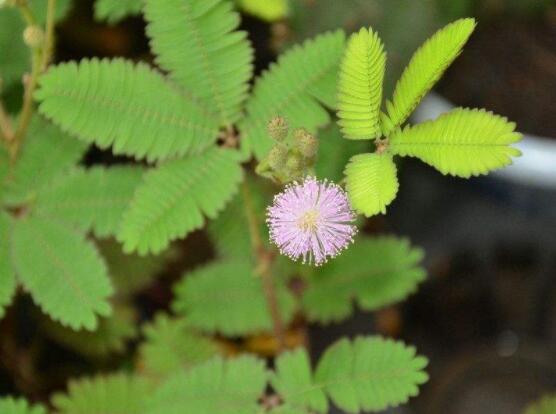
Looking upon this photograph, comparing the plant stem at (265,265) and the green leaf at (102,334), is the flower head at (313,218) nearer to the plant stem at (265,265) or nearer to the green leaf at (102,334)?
the plant stem at (265,265)

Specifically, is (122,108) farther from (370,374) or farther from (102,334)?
(102,334)

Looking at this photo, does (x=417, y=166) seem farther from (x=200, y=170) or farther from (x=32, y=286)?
(x=32, y=286)

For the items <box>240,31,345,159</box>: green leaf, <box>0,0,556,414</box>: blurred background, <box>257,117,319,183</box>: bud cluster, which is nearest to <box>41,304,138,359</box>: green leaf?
<box>0,0,556,414</box>: blurred background

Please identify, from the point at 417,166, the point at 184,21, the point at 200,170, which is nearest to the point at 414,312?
the point at 417,166

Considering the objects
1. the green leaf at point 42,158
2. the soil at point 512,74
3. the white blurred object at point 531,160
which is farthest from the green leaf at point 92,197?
the soil at point 512,74

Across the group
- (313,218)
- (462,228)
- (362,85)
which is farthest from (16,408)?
(462,228)

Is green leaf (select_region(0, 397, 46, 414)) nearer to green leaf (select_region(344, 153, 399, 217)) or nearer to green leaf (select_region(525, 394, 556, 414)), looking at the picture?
green leaf (select_region(344, 153, 399, 217))
